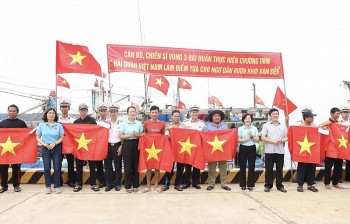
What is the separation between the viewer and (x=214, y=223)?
4281 mm

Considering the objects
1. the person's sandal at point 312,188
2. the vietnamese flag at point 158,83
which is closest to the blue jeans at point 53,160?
the person's sandal at point 312,188

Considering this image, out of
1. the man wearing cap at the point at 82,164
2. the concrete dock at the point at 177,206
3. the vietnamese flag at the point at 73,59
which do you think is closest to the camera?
the concrete dock at the point at 177,206

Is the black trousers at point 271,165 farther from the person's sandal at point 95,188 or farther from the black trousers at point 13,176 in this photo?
the black trousers at point 13,176

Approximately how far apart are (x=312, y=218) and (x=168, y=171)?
2809 millimetres

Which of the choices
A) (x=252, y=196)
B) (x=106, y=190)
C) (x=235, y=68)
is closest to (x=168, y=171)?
(x=106, y=190)

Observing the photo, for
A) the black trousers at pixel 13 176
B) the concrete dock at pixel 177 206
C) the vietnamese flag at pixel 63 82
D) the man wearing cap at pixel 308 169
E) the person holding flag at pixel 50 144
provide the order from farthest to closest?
1. the vietnamese flag at pixel 63 82
2. the man wearing cap at pixel 308 169
3. the black trousers at pixel 13 176
4. the person holding flag at pixel 50 144
5. the concrete dock at pixel 177 206

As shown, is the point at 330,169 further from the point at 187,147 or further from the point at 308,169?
the point at 187,147

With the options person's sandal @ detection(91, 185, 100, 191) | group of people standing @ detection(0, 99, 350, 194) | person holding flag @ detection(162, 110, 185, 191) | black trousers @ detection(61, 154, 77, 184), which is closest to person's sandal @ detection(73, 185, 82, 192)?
group of people standing @ detection(0, 99, 350, 194)

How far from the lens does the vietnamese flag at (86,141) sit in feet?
21.1

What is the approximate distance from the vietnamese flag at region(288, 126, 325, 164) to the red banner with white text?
6.79ft

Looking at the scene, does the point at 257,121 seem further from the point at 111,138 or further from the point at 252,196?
the point at 111,138

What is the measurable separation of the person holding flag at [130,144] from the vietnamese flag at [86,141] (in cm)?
46

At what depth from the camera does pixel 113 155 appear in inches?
252

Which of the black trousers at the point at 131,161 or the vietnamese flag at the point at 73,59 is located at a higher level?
the vietnamese flag at the point at 73,59
